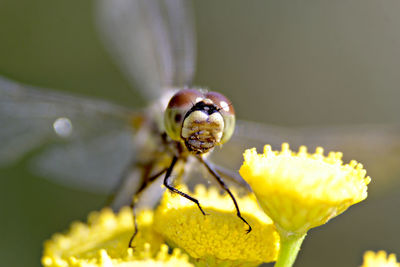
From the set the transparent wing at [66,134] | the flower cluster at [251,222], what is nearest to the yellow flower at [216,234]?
the flower cluster at [251,222]

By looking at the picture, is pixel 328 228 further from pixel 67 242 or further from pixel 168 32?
pixel 67 242

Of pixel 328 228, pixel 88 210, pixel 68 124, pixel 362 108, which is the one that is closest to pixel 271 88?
pixel 362 108

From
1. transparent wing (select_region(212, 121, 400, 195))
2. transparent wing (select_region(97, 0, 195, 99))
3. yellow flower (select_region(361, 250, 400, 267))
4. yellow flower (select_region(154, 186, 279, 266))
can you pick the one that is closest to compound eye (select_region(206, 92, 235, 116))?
yellow flower (select_region(154, 186, 279, 266))

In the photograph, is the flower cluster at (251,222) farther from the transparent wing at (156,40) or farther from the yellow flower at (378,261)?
the transparent wing at (156,40)

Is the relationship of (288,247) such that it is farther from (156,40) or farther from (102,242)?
(156,40)

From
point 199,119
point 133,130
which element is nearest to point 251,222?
point 199,119

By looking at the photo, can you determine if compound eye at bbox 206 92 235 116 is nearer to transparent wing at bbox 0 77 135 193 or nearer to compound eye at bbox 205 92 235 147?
compound eye at bbox 205 92 235 147
